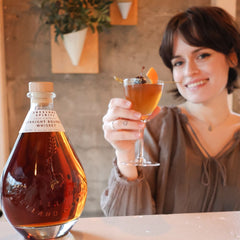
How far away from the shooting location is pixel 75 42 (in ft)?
7.42

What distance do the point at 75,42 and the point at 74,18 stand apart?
188mm

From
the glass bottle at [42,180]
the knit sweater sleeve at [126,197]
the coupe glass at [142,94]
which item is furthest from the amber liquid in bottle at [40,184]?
the knit sweater sleeve at [126,197]

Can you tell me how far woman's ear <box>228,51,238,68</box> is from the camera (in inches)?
60.4

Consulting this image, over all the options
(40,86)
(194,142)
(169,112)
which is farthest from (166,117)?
(40,86)

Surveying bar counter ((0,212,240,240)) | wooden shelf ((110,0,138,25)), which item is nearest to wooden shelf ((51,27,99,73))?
wooden shelf ((110,0,138,25))

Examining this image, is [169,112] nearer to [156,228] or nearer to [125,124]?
[125,124]

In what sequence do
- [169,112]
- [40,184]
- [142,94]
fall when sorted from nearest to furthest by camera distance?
[40,184]
[142,94]
[169,112]

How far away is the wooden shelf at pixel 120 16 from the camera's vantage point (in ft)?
7.80

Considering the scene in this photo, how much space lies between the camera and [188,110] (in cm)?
168

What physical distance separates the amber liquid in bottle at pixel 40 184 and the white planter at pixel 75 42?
186 cm

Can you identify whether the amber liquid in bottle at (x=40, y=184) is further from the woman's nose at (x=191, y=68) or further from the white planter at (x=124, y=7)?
the white planter at (x=124, y=7)

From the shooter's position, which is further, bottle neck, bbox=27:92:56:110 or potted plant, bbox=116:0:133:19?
potted plant, bbox=116:0:133:19

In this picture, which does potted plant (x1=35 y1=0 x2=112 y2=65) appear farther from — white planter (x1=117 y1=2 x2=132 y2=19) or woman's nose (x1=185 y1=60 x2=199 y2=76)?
woman's nose (x1=185 y1=60 x2=199 y2=76)

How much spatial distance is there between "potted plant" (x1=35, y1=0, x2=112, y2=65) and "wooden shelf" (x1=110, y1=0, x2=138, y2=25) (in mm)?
77
